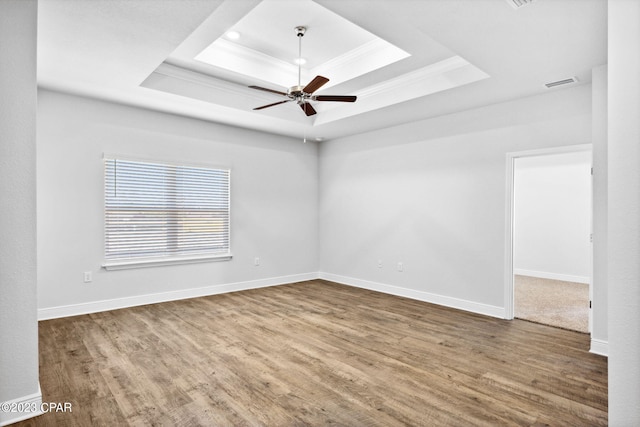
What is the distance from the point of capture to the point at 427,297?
5.17 metres

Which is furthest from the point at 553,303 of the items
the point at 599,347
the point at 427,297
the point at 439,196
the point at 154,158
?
the point at 154,158

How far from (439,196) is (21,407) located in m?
4.86

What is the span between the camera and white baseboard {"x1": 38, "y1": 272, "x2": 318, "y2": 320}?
13.9ft

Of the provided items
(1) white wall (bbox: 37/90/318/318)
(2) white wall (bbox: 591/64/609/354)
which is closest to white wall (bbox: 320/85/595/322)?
(2) white wall (bbox: 591/64/609/354)

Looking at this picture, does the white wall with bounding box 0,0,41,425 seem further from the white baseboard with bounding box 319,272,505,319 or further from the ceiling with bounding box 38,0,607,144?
the white baseboard with bounding box 319,272,505,319

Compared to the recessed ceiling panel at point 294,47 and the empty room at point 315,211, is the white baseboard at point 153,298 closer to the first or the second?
the empty room at point 315,211

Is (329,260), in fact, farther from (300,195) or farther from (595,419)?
(595,419)

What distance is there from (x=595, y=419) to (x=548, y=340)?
5.03ft

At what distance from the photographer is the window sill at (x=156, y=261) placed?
4.61 metres

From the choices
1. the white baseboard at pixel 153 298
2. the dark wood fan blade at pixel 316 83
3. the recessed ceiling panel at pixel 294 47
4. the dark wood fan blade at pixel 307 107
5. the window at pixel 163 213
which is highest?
the recessed ceiling panel at pixel 294 47

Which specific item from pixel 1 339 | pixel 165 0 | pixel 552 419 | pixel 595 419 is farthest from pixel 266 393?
pixel 165 0

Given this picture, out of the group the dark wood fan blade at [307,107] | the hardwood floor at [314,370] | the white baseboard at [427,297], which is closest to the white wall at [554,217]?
the white baseboard at [427,297]

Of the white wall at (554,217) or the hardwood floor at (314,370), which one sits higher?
the white wall at (554,217)

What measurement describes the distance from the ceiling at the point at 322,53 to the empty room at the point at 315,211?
28 mm
